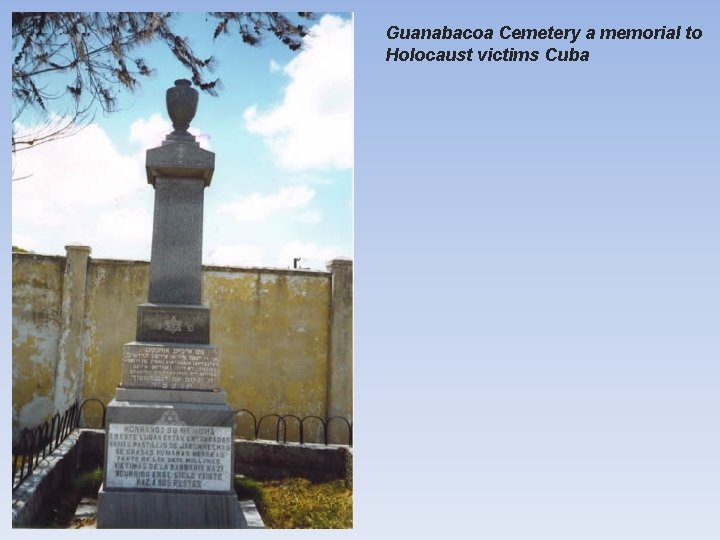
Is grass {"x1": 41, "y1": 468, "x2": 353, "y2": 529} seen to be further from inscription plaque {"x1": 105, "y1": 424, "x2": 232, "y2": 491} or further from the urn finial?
the urn finial

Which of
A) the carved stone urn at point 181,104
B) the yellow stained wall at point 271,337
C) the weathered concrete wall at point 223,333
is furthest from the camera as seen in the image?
the yellow stained wall at point 271,337

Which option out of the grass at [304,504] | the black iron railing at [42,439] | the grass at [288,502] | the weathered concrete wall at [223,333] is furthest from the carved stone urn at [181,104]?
the weathered concrete wall at [223,333]

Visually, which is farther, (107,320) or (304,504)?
(107,320)

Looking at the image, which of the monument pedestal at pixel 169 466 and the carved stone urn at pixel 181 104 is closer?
the monument pedestal at pixel 169 466

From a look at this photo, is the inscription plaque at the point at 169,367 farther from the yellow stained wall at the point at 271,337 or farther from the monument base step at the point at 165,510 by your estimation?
the yellow stained wall at the point at 271,337

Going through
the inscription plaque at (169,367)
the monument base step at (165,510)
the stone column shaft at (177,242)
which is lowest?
the monument base step at (165,510)

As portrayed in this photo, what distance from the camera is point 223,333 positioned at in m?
9.75

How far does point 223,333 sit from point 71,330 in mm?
2003

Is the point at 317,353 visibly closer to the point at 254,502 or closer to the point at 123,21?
the point at 254,502

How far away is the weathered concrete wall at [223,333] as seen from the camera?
933 centimetres

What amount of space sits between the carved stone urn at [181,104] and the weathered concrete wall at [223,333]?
12.4 ft

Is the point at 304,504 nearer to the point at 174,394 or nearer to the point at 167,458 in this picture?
the point at 167,458

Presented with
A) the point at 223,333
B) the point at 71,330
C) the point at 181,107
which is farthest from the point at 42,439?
the point at 181,107

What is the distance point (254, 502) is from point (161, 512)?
4.83 feet
